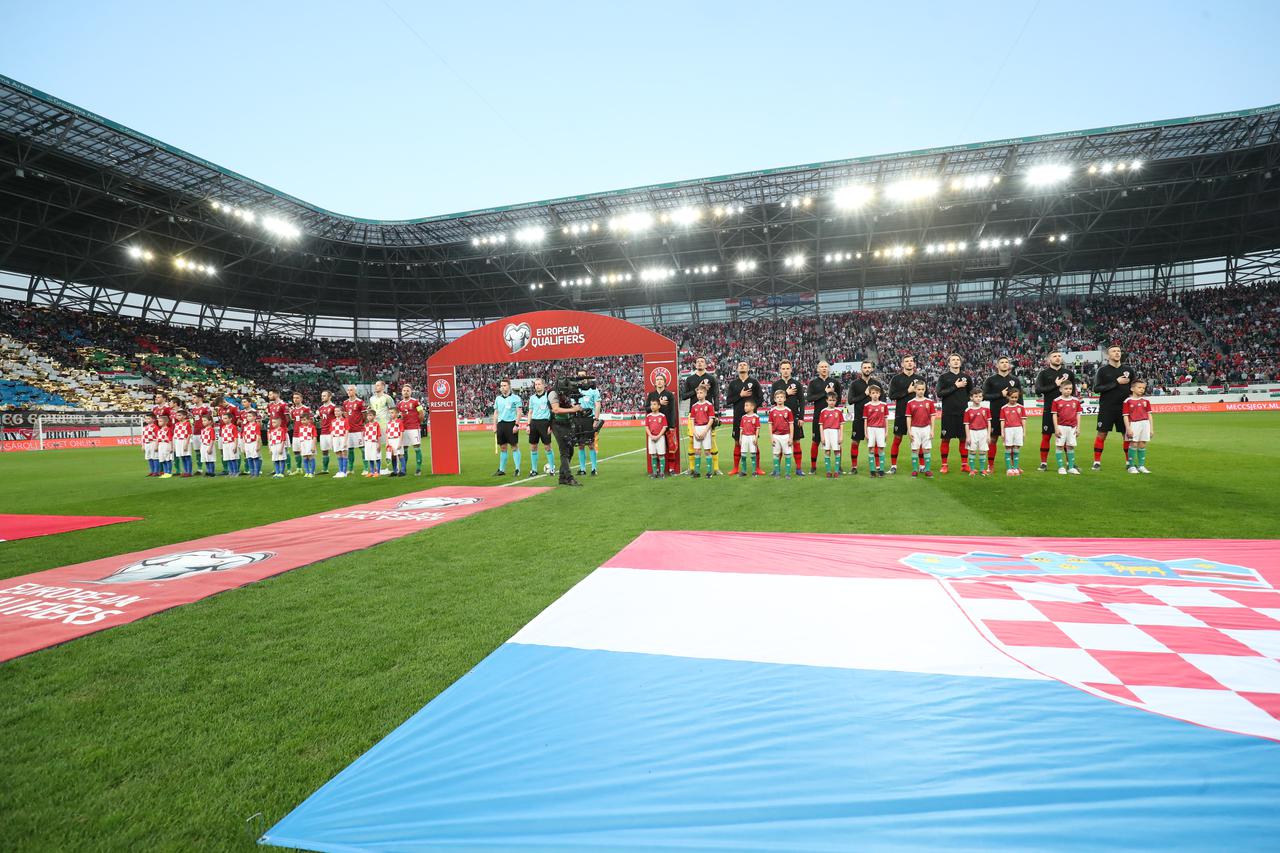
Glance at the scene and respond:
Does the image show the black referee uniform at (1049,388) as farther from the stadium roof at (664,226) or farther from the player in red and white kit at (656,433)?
the stadium roof at (664,226)

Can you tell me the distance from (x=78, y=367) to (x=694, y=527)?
38315 mm

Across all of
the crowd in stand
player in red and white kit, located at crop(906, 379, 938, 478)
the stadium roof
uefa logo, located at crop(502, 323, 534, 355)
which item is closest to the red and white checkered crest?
player in red and white kit, located at crop(906, 379, 938, 478)

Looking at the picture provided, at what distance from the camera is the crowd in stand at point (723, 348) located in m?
28.5

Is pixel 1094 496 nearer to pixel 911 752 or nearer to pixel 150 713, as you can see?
pixel 911 752

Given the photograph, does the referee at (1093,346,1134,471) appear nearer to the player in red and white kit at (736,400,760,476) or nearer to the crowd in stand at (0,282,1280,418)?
the player in red and white kit at (736,400,760,476)

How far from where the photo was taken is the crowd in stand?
28547mm

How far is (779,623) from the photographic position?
341 cm

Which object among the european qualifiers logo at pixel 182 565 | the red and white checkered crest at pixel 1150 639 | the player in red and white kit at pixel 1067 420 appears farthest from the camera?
the player in red and white kit at pixel 1067 420

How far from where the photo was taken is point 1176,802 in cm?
175

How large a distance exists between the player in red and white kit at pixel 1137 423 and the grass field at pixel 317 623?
321 mm

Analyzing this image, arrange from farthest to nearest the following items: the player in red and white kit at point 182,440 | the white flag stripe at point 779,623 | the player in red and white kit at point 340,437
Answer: the player in red and white kit at point 182,440
the player in red and white kit at point 340,437
the white flag stripe at point 779,623

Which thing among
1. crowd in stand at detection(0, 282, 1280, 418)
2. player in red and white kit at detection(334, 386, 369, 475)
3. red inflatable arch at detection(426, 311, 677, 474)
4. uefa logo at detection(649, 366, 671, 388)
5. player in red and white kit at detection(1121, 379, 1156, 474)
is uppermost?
crowd in stand at detection(0, 282, 1280, 418)

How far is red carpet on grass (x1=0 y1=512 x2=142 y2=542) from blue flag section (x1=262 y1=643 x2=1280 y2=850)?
7510 mm

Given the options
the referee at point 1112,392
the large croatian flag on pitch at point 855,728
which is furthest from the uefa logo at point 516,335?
the referee at point 1112,392
